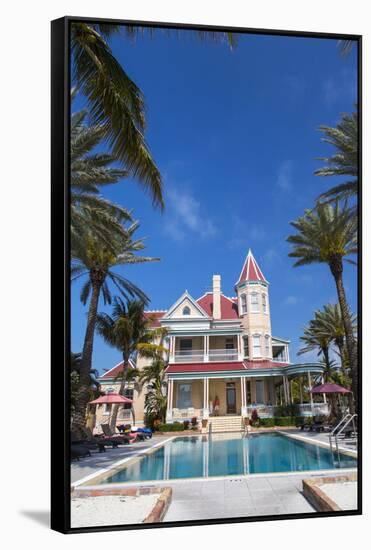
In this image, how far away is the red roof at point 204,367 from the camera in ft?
33.7

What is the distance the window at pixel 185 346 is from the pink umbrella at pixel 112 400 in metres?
→ 1.31

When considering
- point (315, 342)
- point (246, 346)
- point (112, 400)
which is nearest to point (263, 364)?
point (246, 346)

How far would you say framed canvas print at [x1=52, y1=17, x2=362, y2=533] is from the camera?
9031 mm

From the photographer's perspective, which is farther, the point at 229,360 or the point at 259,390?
the point at 229,360

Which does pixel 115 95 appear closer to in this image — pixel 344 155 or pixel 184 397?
pixel 344 155

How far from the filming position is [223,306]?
1066 centimetres

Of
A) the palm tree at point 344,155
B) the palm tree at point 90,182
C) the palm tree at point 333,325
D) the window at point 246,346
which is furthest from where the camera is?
the window at point 246,346

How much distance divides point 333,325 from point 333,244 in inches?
54.8

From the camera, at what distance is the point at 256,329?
1068 cm

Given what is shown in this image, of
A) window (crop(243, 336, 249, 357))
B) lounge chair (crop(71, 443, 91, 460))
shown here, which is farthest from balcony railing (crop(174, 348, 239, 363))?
lounge chair (crop(71, 443, 91, 460))

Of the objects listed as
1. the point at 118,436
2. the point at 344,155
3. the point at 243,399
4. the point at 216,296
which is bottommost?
the point at 118,436

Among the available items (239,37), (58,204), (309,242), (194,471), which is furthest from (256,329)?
(239,37)

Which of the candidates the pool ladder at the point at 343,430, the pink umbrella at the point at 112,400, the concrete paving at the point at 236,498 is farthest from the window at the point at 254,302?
the concrete paving at the point at 236,498

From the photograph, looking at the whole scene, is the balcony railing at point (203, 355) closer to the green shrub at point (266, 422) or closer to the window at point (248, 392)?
the window at point (248, 392)
